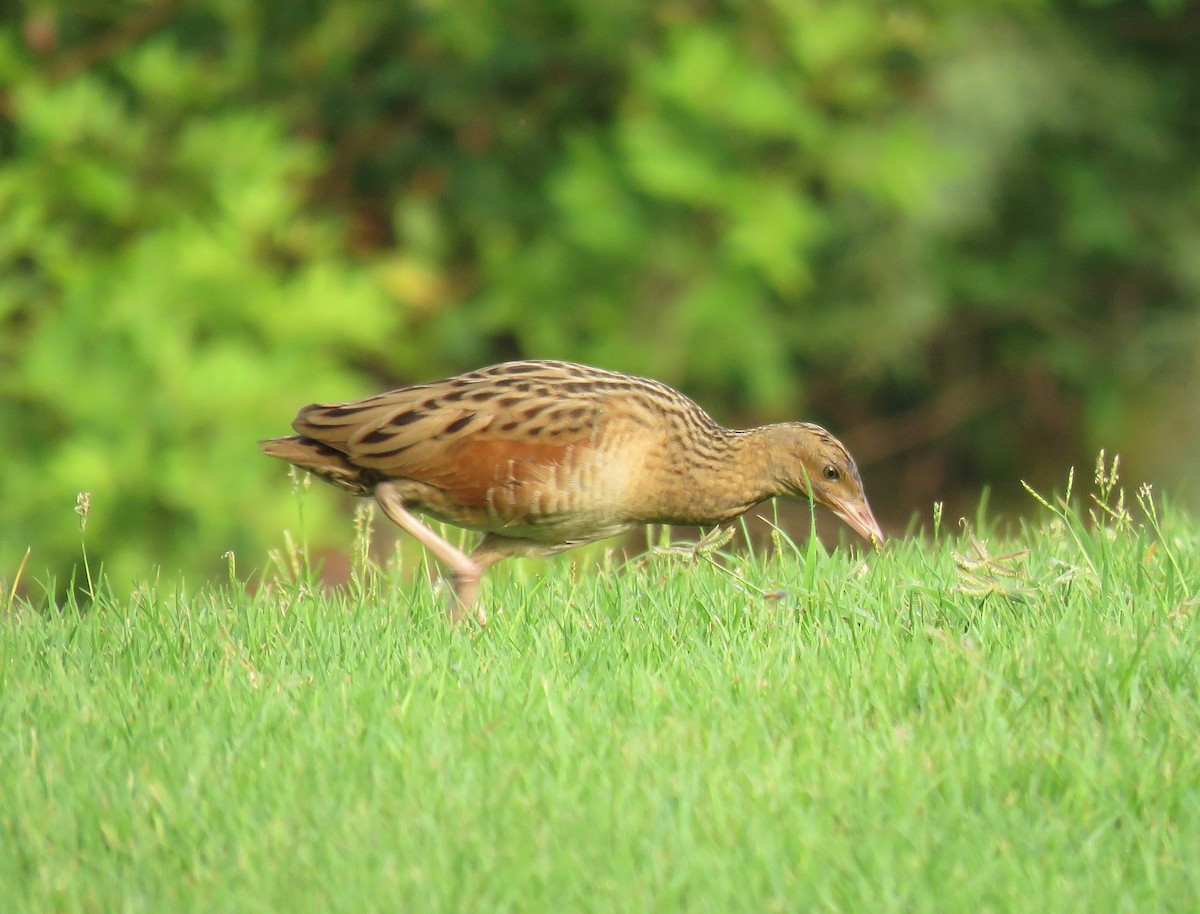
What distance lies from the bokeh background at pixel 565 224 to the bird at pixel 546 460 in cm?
277

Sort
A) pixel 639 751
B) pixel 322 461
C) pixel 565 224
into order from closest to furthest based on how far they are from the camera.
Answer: pixel 639 751
pixel 322 461
pixel 565 224

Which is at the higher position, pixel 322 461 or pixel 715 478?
pixel 715 478

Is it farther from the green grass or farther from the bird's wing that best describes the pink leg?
the green grass

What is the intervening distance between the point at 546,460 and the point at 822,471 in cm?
111

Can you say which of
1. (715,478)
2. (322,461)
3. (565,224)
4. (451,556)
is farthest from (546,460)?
(565,224)

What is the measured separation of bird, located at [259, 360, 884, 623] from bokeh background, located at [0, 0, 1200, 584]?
9.07ft

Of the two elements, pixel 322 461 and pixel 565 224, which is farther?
pixel 565 224

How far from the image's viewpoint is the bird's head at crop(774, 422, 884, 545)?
625 cm

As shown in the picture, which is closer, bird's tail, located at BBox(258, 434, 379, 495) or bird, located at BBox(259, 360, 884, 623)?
bird, located at BBox(259, 360, 884, 623)

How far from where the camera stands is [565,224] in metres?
10.1

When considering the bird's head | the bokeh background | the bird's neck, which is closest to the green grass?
the bird's neck

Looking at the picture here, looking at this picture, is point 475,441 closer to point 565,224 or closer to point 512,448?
point 512,448

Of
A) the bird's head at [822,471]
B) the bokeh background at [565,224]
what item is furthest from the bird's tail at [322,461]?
the bokeh background at [565,224]

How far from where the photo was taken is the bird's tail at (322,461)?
6051 millimetres
